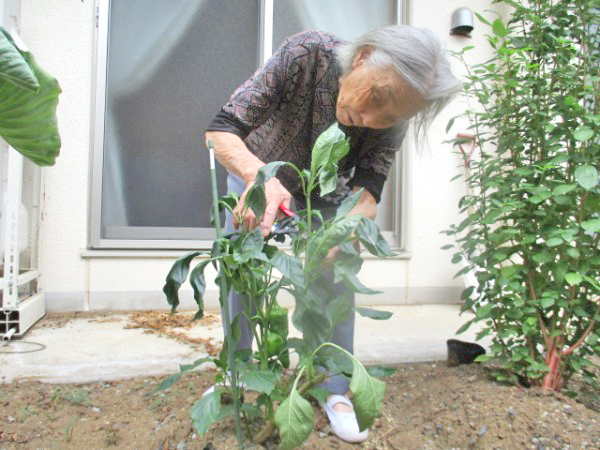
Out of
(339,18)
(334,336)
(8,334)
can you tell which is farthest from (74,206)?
(339,18)

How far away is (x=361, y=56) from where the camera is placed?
1307 millimetres

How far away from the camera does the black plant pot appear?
1.88 m

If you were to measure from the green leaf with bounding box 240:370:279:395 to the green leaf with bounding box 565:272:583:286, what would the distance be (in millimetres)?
981

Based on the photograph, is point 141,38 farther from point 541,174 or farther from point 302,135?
point 541,174

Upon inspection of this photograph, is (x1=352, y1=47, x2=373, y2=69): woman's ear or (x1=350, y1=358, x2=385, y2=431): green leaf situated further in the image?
(x1=352, y1=47, x2=373, y2=69): woman's ear

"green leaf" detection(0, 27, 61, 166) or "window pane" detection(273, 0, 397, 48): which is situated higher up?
"window pane" detection(273, 0, 397, 48)

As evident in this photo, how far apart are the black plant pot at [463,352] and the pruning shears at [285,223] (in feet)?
3.67

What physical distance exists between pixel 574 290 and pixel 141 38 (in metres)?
2.80

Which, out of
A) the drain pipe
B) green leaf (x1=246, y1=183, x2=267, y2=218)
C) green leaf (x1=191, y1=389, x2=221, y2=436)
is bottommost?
the drain pipe

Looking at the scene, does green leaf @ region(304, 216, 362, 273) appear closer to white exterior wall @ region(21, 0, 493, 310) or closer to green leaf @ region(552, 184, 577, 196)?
green leaf @ region(552, 184, 577, 196)

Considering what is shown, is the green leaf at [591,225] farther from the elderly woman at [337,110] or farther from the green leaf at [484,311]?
the elderly woman at [337,110]

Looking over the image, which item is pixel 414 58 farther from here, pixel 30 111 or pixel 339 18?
pixel 339 18

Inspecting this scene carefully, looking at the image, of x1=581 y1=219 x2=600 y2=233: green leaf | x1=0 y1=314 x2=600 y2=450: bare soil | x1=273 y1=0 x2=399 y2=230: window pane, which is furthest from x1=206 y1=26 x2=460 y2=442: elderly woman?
x1=273 y1=0 x2=399 y2=230: window pane

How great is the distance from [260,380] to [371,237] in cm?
37
